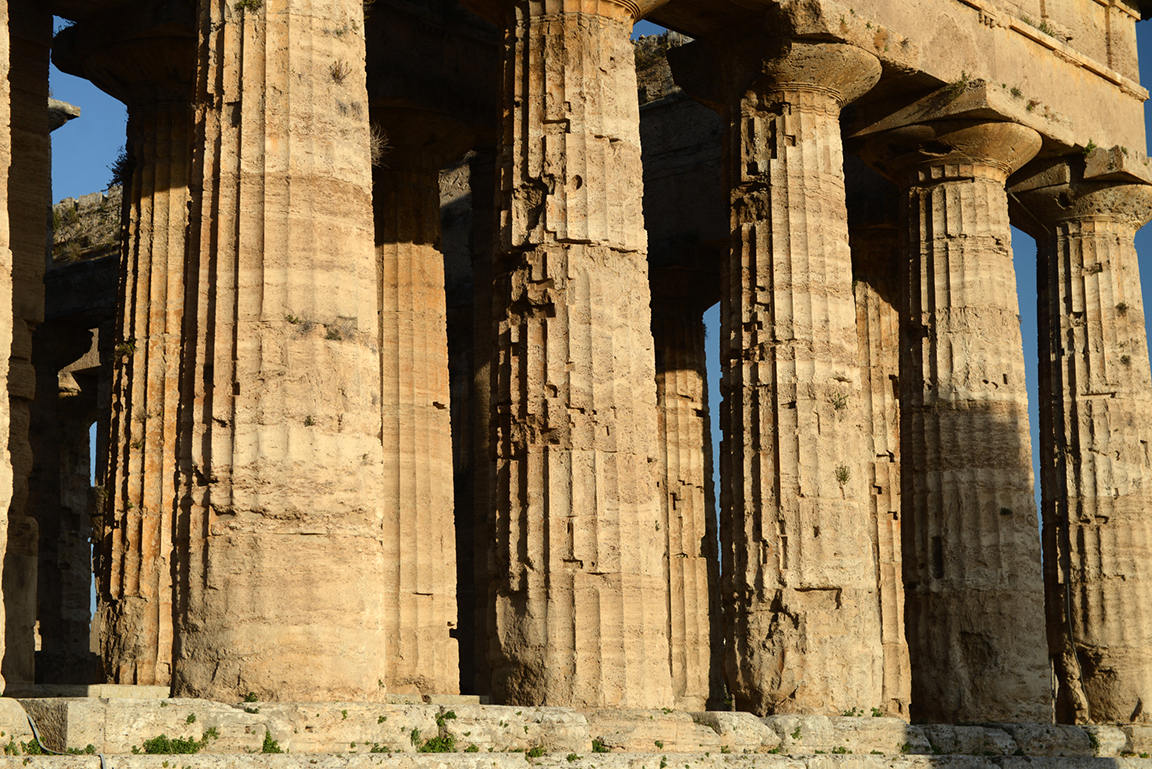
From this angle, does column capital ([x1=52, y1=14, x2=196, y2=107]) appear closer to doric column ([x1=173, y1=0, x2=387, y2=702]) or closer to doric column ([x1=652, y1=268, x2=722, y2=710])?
doric column ([x1=173, y1=0, x2=387, y2=702])

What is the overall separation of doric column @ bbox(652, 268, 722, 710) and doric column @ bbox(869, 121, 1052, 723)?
536 centimetres

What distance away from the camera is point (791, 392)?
20625mm

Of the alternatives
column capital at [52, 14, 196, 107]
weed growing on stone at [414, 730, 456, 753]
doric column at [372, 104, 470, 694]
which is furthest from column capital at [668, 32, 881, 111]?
weed growing on stone at [414, 730, 456, 753]

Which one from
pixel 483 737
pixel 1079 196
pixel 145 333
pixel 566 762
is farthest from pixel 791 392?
pixel 1079 196

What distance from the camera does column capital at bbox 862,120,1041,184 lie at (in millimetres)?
24125

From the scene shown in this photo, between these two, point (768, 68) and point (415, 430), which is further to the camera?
point (415, 430)

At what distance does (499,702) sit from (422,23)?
10931mm

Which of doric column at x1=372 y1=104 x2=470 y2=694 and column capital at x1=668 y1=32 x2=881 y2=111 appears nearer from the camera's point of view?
column capital at x1=668 y1=32 x2=881 y2=111

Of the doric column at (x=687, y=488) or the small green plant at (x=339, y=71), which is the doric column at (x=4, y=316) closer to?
the small green plant at (x=339, y=71)

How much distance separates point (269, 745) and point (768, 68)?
41.3 feet

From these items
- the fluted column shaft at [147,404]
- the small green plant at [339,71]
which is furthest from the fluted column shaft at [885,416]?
the small green plant at [339,71]

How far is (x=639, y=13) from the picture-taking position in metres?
19.7

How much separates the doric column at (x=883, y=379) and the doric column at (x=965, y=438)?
2761 mm

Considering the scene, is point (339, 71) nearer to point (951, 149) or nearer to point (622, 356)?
point (622, 356)
